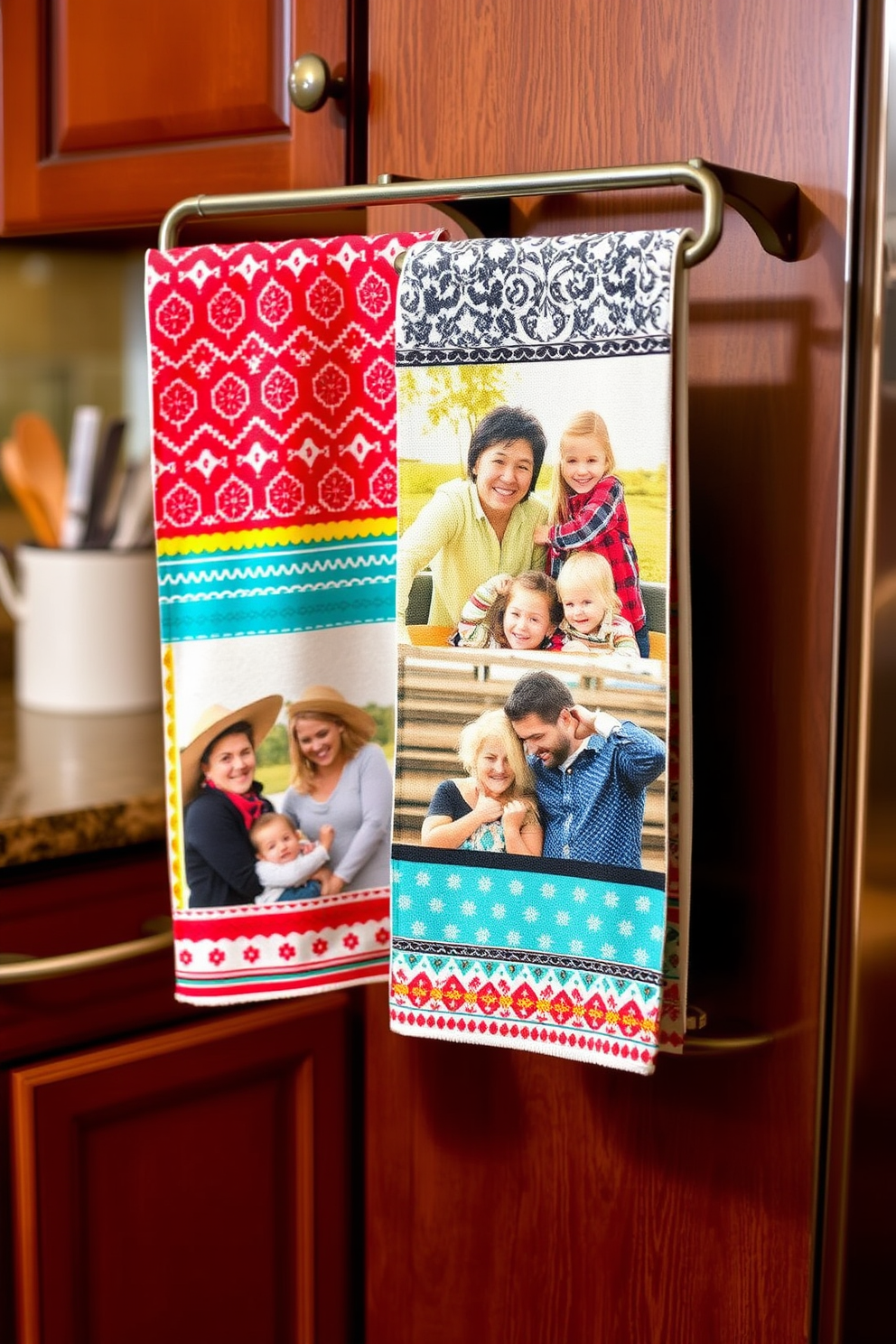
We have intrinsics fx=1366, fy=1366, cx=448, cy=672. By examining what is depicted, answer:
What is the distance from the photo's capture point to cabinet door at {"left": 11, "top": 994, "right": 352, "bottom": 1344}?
1.02m

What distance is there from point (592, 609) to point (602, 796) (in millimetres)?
106

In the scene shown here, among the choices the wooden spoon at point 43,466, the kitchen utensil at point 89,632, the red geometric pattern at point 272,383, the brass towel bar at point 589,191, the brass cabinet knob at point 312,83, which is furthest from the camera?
the wooden spoon at point 43,466

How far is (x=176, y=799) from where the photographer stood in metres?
0.87

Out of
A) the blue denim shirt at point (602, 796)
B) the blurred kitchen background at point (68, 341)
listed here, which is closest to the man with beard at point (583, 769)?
the blue denim shirt at point (602, 796)

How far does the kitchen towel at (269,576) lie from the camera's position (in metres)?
0.84

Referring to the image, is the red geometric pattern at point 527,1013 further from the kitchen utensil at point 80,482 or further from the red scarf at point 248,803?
the kitchen utensil at point 80,482

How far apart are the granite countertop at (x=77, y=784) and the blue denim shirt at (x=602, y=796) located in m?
0.43

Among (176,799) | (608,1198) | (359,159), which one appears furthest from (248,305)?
(608,1198)

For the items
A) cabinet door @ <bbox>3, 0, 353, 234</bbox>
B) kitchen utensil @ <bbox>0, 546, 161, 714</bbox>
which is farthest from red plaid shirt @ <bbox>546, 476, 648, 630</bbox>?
kitchen utensil @ <bbox>0, 546, 161, 714</bbox>

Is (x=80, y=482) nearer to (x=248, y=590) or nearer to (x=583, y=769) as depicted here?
(x=248, y=590)

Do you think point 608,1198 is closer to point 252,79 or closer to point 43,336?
point 252,79

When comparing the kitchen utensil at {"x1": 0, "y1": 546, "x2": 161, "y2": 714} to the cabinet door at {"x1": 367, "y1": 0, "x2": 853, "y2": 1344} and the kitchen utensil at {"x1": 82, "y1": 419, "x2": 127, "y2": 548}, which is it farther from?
the cabinet door at {"x1": 367, "y1": 0, "x2": 853, "y2": 1344}

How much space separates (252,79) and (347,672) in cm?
47

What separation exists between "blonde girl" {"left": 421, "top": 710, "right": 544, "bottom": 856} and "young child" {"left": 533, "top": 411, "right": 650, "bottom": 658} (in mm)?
99
